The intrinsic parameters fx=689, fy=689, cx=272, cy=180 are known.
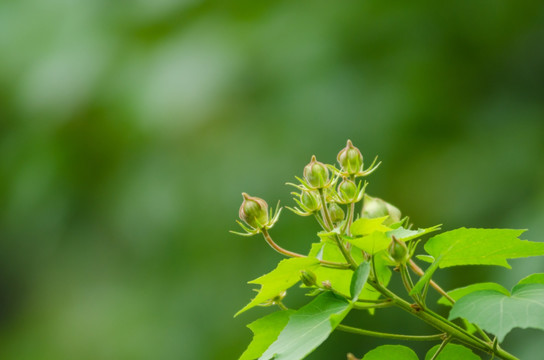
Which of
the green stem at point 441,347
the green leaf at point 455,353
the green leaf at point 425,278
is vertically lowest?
the green leaf at point 455,353

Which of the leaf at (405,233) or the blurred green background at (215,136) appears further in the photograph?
the blurred green background at (215,136)

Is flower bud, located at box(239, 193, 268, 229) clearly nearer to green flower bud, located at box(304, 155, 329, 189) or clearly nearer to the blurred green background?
green flower bud, located at box(304, 155, 329, 189)

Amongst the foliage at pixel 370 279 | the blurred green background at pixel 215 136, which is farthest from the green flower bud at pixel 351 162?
the blurred green background at pixel 215 136

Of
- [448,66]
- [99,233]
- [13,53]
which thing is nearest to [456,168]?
[448,66]

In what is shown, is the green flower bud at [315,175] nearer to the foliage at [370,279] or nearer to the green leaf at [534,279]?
the foliage at [370,279]

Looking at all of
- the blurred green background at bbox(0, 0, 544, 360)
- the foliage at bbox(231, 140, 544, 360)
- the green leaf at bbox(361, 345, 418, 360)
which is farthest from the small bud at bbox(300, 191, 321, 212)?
the blurred green background at bbox(0, 0, 544, 360)

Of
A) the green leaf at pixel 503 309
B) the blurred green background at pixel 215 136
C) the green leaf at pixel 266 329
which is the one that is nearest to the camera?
the green leaf at pixel 503 309
